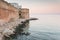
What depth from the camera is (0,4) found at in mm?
11023

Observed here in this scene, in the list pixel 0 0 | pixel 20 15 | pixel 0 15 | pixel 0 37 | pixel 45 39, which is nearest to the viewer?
pixel 0 37

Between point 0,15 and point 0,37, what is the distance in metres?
6.19

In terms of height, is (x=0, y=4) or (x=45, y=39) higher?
(x=0, y=4)

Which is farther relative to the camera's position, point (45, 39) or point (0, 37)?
point (45, 39)

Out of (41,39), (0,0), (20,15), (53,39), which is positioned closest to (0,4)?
(0,0)

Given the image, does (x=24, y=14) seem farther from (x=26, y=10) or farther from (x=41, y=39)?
(x=41, y=39)

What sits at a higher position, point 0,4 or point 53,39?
point 0,4

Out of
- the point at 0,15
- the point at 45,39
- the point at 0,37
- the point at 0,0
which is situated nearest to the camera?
the point at 0,37

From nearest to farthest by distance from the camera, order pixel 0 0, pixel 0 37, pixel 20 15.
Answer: pixel 0 37 < pixel 0 0 < pixel 20 15

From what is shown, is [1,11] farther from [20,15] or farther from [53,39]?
[20,15]

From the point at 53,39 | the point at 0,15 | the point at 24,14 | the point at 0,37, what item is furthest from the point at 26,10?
the point at 0,37

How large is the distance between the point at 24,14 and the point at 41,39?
13.6 meters

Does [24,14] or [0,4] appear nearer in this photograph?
[0,4]

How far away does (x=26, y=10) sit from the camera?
87.0ft
